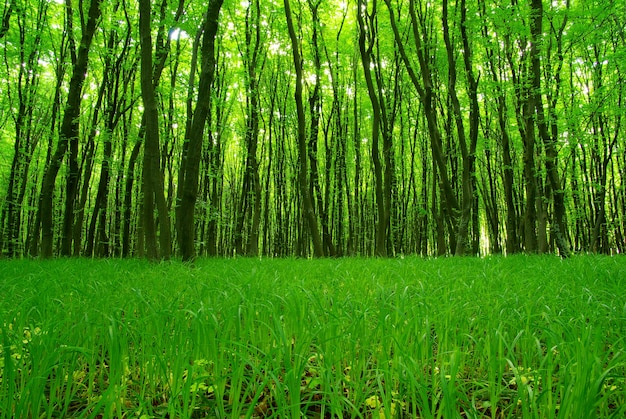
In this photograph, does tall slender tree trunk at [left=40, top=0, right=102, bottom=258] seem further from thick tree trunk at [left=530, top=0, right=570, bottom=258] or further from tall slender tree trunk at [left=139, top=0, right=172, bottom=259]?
thick tree trunk at [left=530, top=0, right=570, bottom=258]

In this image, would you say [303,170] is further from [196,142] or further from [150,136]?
[150,136]

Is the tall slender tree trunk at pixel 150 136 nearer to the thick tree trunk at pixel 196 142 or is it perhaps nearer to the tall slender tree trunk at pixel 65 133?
the thick tree trunk at pixel 196 142

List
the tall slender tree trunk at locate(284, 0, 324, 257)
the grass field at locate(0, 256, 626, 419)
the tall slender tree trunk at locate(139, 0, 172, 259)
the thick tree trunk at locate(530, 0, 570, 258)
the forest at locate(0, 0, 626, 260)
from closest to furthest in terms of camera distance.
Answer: the grass field at locate(0, 256, 626, 419) → the tall slender tree trunk at locate(139, 0, 172, 259) → the thick tree trunk at locate(530, 0, 570, 258) → the forest at locate(0, 0, 626, 260) → the tall slender tree trunk at locate(284, 0, 324, 257)

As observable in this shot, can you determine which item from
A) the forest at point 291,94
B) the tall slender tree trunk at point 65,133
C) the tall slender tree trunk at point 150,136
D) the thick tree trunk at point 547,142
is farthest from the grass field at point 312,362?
the tall slender tree trunk at point 65,133

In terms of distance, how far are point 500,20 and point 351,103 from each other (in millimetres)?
10069

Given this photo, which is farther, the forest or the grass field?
the forest

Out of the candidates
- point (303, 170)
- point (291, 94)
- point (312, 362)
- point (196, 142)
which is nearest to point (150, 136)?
point (196, 142)

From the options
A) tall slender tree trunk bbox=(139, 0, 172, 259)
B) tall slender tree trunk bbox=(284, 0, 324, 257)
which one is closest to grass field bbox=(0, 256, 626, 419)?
tall slender tree trunk bbox=(139, 0, 172, 259)

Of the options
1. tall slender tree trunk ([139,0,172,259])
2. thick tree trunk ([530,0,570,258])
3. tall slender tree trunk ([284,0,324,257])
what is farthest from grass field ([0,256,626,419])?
tall slender tree trunk ([284,0,324,257])

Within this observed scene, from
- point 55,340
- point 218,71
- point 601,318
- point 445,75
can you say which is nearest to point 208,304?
point 55,340

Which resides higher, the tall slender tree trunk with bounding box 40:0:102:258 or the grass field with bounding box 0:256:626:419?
the tall slender tree trunk with bounding box 40:0:102:258

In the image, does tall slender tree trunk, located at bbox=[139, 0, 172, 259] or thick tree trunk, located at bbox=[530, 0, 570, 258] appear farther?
thick tree trunk, located at bbox=[530, 0, 570, 258]

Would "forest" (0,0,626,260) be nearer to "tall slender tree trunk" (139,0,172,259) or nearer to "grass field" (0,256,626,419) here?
"tall slender tree trunk" (139,0,172,259)

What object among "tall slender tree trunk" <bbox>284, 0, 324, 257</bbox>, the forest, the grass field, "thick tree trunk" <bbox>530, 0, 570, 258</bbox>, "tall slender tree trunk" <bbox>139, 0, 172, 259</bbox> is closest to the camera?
the grass field
